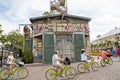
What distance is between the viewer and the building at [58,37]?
24594 millimetres

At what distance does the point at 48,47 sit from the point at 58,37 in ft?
6.71

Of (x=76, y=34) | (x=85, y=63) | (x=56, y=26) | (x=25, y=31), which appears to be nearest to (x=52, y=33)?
(x=56, y=26)

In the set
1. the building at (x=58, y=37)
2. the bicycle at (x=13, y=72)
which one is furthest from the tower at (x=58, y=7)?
the bicycle at (x=13, y=72)

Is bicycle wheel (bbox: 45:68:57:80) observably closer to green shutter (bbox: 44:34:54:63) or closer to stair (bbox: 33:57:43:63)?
green shutter (bbox: 44:34:54:63)

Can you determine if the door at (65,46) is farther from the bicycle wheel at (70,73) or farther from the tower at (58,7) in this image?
the bicycle wheel at (70,73)

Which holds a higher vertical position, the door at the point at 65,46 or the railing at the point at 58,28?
the railing at the point at 58,28

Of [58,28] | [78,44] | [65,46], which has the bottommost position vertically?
[65,46]

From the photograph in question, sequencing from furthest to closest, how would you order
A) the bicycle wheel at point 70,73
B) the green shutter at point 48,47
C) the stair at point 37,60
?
the stair at point 37,60
the green shutter at point 48,47
the bicycle wheel at point 70,73

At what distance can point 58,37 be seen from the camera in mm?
25453

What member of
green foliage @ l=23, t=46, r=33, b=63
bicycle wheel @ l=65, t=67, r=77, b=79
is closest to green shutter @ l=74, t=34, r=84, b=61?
green foliage @ l=23, t=46, r=33, b=63

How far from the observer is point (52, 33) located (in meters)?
25.0

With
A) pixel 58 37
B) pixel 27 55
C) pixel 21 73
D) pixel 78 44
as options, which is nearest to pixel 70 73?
pixel 21 73

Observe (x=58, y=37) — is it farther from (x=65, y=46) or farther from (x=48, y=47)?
(x=48, y=47)

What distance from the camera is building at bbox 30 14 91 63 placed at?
24.6 m
